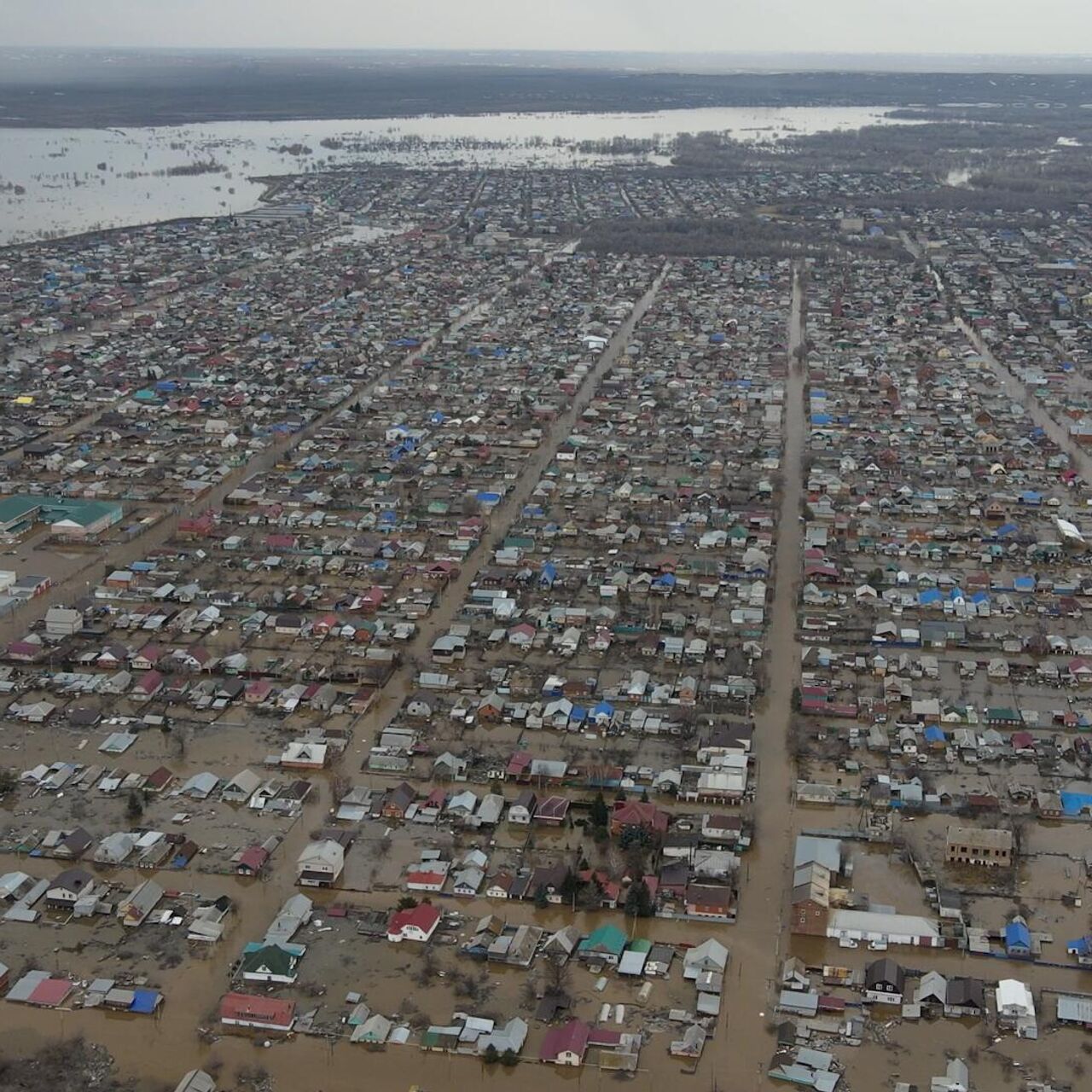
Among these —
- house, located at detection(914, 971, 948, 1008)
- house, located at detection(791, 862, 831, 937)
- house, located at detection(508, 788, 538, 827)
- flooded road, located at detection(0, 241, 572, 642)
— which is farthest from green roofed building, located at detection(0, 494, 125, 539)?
house, located at detection(914, 971, 948, 1008)

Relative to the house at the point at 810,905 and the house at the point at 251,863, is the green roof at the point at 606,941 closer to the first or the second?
the house at the point at 810,905

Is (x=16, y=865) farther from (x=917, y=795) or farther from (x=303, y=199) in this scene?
(x=303, y=199)

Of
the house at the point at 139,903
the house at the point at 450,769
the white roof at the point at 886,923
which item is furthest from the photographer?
the house at the point at 450,769

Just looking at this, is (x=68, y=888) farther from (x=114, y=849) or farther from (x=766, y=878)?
(x=766, y=878)

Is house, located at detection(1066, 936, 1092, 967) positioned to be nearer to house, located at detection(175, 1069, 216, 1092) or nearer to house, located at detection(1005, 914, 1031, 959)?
house, located at detection(1005, 914, 1031, 959)

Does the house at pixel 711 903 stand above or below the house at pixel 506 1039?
above

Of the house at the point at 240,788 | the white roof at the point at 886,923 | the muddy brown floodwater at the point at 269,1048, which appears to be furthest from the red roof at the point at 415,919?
the white roof at the point at 886,923

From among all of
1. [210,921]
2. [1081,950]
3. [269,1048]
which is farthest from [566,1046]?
[1081,950]
